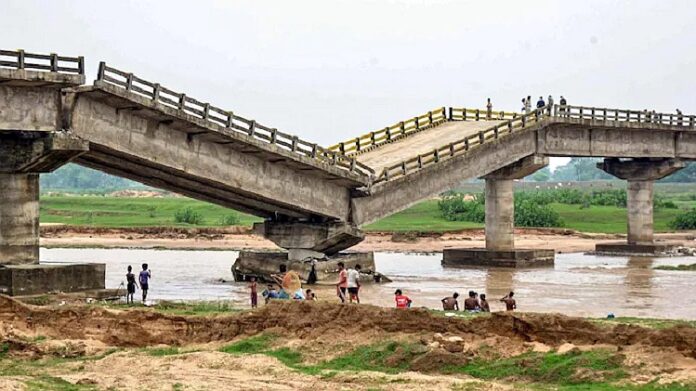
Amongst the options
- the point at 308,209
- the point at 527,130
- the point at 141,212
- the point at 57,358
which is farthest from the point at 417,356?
the point at 141,212

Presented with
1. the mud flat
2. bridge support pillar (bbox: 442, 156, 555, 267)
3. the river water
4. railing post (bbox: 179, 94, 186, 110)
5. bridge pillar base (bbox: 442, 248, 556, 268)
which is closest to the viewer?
the mud flat

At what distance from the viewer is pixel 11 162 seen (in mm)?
37875

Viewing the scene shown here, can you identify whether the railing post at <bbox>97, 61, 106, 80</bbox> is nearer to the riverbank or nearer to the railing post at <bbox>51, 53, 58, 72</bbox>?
the railing post at <bbox>51, 53, 58, 72</bbox>

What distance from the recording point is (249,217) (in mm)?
101000

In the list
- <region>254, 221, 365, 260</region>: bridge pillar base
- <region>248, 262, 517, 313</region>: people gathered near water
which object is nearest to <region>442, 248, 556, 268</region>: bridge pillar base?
<region>254, 221, 365, 260</region>: bridge pillar base

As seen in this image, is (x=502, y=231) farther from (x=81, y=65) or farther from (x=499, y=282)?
(x=81, y=65)

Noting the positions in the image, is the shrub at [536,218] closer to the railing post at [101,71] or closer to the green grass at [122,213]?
the green grass at [122,213]

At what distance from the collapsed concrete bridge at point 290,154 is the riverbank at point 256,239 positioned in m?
10.1

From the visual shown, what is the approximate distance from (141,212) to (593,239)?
143 ft

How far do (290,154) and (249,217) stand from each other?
184 ft

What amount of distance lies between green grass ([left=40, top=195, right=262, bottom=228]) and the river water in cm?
2438

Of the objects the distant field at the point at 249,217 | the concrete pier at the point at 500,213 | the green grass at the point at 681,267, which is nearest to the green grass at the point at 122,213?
the distant field at the point at 249,217

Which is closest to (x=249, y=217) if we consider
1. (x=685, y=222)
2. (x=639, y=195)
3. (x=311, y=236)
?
(x=685, y=222)

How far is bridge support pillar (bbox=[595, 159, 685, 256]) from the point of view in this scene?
68938mm
